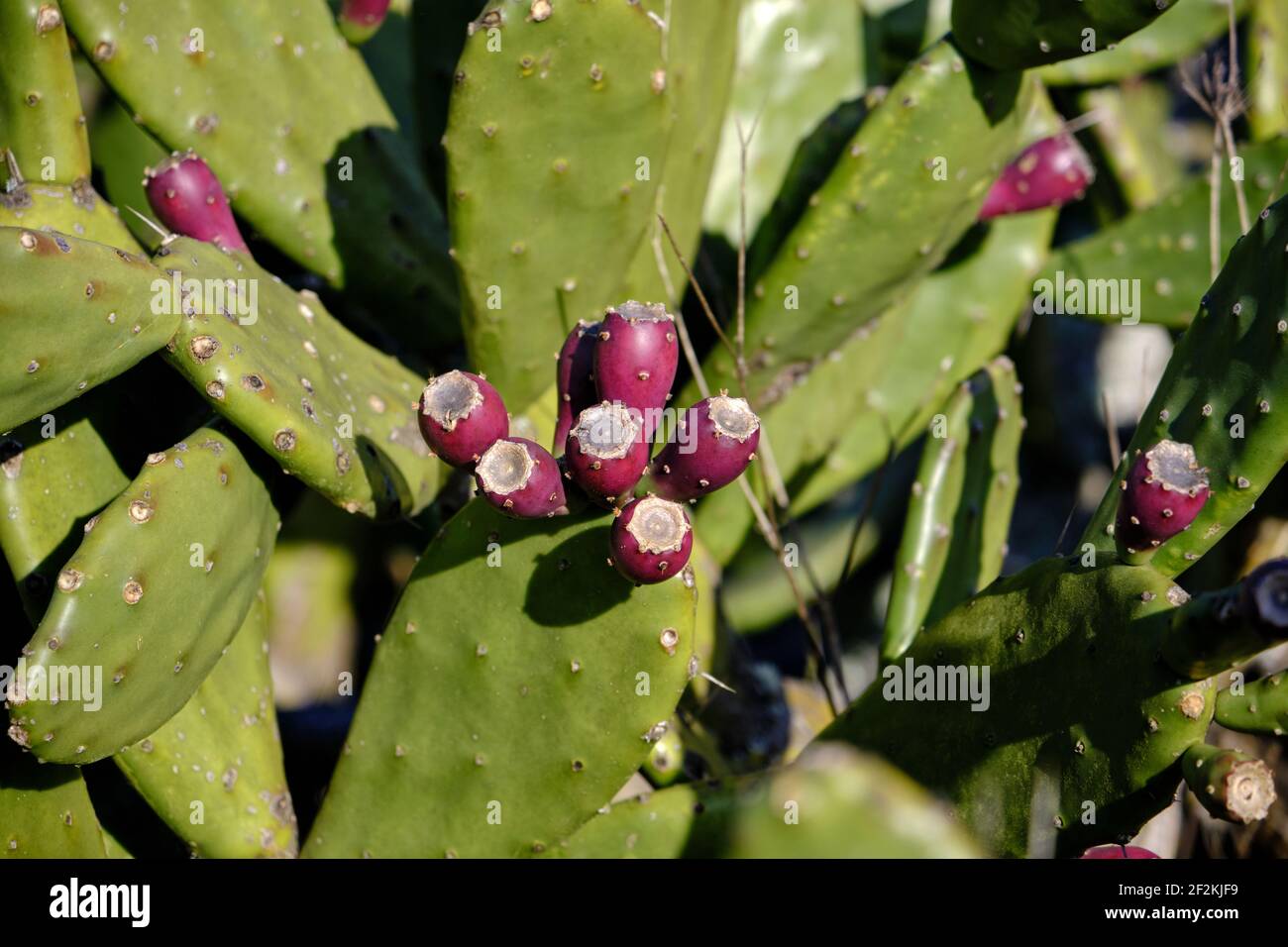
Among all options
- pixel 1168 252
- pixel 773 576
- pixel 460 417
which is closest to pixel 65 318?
pixel 460 417

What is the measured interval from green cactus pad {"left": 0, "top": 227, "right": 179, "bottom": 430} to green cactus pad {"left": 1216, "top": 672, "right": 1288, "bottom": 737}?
1118 mm

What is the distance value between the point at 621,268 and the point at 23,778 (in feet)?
3.17

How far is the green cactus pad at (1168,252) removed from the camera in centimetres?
201

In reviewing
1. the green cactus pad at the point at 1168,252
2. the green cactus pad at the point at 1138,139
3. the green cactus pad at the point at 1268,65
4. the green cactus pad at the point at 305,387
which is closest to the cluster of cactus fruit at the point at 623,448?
the green cactus pad at the point at 305,387

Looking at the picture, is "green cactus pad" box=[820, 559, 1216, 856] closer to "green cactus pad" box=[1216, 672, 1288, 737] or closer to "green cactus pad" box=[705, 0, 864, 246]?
"green cactus pad" box=[1216, 672, 1288, 737]

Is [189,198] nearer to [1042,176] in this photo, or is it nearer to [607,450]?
[607,450]

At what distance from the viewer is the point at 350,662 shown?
2.42 meters

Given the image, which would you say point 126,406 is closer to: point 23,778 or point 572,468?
point 23,778

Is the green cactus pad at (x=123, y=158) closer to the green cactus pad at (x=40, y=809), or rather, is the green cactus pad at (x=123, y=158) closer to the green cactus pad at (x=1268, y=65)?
the green cactus pad at (x=40, y=809)

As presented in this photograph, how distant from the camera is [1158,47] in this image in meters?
2.22

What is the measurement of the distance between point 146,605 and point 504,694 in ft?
1.27

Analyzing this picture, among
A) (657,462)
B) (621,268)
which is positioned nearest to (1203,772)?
(657,462)

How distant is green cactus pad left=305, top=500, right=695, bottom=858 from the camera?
4.06ft

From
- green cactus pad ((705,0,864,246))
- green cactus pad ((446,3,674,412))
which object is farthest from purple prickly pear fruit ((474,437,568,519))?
green cactus pad ((705,0,864,246))
